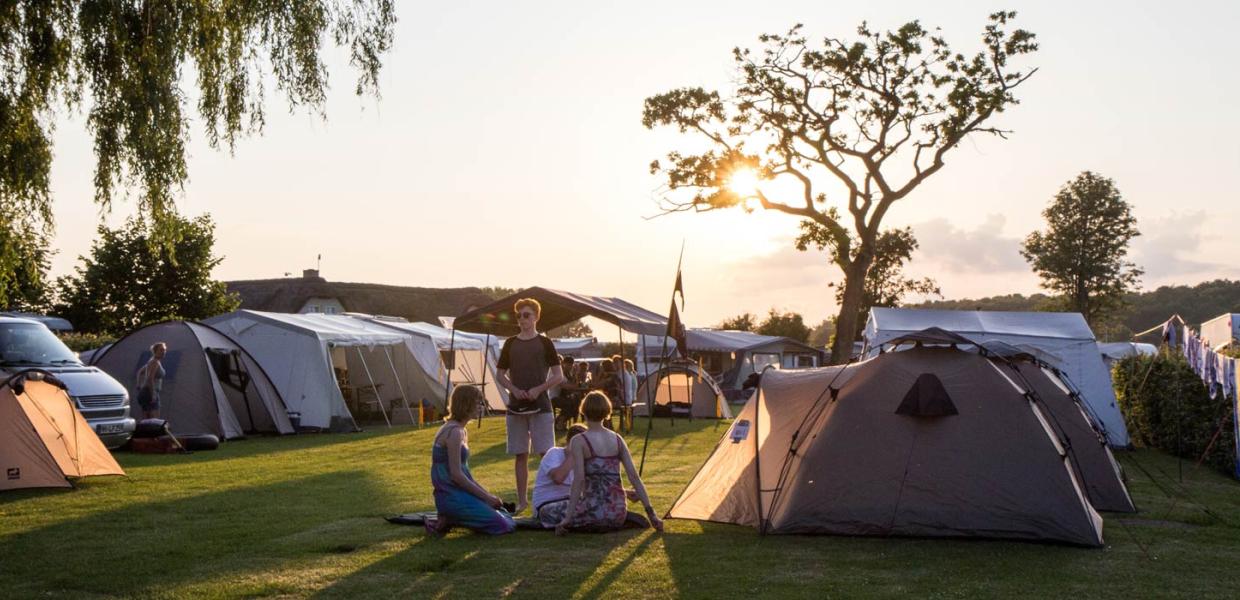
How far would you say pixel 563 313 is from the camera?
22609 millimetres

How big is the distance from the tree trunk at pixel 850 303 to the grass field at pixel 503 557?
17705 mm

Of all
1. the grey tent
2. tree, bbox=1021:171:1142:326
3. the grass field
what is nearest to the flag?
the grass field

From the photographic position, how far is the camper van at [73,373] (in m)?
14.9

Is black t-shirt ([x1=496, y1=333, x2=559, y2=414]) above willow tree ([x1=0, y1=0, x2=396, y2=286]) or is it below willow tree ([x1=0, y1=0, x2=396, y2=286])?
below

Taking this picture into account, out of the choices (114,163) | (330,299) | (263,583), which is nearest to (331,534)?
(263,583)

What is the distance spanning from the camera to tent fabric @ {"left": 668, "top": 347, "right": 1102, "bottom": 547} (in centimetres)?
862

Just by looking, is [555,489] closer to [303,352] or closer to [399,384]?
[303,352]

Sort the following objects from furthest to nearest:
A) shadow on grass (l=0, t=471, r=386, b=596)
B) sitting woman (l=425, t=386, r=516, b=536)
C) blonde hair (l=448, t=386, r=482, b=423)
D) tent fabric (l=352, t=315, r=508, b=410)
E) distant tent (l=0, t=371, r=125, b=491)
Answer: tent fabric (l=352, t=315, r=508, b=410) → distant tent (l=0, t=371, r=125, b=491) → sitting woman (l=425, t=386, r=516, b=536) → blonde hair (l=448, t=386, r=482, b=423) → shadow on grass (l=0, t=471, r=386, b=596)

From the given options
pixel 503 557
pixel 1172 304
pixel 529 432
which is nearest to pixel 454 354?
pixel 529 432

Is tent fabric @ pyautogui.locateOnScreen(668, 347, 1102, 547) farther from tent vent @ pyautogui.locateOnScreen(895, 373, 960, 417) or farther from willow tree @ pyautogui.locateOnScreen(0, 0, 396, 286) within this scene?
willow tree @ pyautogui.locateOnScreen(0, 0, 396, 286)

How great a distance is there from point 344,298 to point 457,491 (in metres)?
46.3

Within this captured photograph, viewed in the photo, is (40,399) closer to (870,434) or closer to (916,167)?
(870,434)

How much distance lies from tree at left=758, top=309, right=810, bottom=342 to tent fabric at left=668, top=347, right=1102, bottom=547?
189ft

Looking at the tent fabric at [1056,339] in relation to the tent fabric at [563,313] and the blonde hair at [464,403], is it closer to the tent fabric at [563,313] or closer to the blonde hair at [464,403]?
A: the tent fabric at [563,313]
